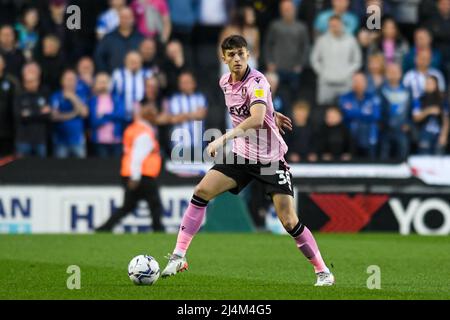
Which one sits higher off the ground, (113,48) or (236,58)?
(236,58)

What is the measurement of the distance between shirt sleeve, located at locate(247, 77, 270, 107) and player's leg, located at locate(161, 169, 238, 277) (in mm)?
805

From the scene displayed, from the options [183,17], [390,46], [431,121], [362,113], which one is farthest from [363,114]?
[183,17]

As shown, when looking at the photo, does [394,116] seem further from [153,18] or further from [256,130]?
[256,130]

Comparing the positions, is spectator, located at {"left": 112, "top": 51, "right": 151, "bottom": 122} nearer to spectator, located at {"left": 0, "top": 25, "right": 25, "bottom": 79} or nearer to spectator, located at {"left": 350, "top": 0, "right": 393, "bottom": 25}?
spectator, located at {"left": 0, "top": 25, "right": 25, "bottom": 79}

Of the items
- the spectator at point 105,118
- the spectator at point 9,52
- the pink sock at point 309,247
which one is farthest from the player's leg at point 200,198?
the spectator at point 9,52

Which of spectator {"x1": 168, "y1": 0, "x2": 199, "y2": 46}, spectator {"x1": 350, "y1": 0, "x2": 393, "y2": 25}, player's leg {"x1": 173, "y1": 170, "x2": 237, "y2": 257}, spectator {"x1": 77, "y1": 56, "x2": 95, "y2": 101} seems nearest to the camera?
player's leg {"x1": 173, "y1": 170, "x2": 237, "y2": 257}

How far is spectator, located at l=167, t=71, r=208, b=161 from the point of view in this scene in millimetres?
19062

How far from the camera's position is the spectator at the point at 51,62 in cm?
1945

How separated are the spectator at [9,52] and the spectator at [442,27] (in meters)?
7.64

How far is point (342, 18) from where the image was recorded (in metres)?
20.9

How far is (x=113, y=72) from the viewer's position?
19594mm

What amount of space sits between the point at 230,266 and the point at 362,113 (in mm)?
7376

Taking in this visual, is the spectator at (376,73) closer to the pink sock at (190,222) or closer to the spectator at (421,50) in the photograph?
the spectator at (421,50)

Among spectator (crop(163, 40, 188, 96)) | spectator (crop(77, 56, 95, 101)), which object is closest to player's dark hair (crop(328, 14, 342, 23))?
spectator (crop(163, 40, 188, 96))
